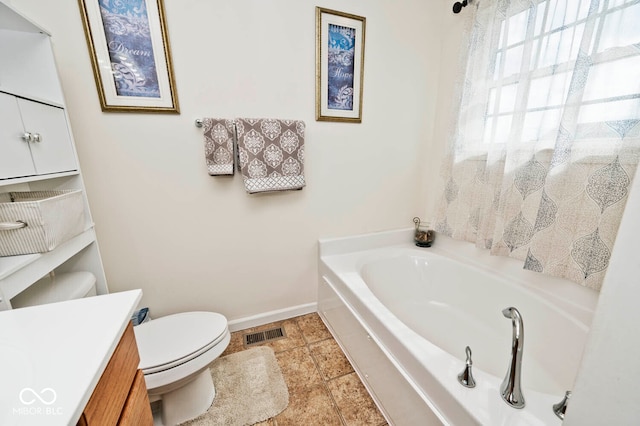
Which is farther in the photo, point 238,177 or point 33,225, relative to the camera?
point 238,177

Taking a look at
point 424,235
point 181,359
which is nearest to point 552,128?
point 424,235

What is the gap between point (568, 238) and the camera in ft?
3.62

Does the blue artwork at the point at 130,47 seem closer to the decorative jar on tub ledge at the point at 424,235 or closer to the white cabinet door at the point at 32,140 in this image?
the white cabinet door at the point at 32,140

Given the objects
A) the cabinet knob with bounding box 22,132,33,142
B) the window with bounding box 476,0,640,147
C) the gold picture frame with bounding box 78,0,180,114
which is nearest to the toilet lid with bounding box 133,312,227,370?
the cabinet knob with bounding box 22,132,33,142

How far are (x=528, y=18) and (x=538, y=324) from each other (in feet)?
4.90

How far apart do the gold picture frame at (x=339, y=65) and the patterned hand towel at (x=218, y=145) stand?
58 cm

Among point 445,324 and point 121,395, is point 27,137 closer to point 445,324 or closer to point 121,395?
point 121,395

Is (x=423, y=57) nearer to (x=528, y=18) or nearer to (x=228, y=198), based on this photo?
(x=528, y=18)

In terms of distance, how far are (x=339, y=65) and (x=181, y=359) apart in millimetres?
1802

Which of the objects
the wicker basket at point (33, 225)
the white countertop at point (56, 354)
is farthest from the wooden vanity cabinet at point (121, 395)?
the wicker basket at point (33, 225)

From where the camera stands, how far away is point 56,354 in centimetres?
49

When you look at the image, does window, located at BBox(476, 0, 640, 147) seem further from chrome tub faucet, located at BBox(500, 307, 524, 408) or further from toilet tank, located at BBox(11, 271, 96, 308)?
toilet tank, located at BBox(11, 271, 96, 308)

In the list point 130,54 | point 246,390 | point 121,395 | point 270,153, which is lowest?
point 246,390

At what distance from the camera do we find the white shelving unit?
2.47 feet
